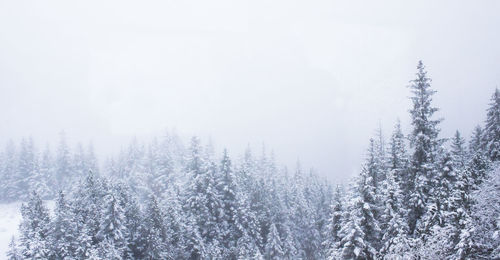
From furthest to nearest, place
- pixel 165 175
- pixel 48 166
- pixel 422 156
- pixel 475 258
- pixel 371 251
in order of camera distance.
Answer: pixel 48 166, pixel 165 175, pixel 422 156, pixel 371 251, pixel 475 258

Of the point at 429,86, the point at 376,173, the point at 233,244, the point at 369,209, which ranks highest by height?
the point at 429,86

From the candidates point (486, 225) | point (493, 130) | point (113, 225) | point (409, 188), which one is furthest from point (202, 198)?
point (493, 130)

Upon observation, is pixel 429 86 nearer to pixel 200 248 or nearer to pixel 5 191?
pixel 200 248

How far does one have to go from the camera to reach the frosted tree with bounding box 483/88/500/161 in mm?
32594

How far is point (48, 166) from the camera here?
72000mm

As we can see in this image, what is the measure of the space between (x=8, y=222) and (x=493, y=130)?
6823 cm

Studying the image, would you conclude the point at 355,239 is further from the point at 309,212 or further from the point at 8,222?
the point at 8,222

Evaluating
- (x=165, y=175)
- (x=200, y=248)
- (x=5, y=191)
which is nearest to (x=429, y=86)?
(x=200, y=248)

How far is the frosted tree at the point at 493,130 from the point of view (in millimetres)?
32594

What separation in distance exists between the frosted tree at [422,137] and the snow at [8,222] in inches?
1772

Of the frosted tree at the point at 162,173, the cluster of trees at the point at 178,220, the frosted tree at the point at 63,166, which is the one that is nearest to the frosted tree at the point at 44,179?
the frosted tree at the point at 63,166

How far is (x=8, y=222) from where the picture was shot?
5350 cm

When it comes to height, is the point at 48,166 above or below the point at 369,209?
above

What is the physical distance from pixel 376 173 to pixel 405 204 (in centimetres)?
297
